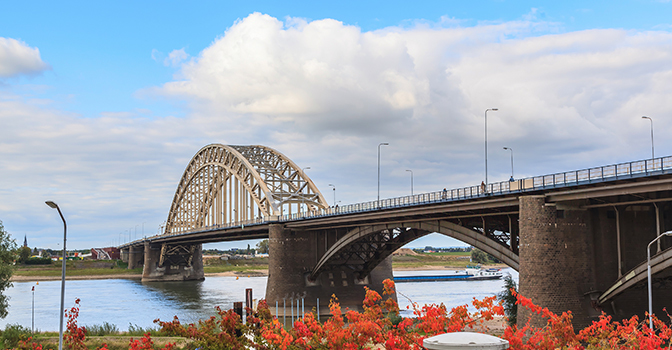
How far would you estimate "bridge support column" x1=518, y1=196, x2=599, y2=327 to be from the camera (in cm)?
3216

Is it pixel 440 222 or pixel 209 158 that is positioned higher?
pixel 209 158

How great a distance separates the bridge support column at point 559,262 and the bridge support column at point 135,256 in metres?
139

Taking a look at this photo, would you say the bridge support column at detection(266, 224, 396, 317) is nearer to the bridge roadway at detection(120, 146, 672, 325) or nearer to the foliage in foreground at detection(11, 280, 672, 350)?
the bridge roadway at detection(120, 146, 672, 325)

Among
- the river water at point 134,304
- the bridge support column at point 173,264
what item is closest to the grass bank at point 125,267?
the bridge support column at point 173,264

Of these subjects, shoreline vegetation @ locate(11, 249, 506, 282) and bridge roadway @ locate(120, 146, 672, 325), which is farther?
shoreline vegetation @ locate(11, 249, 506, 282)

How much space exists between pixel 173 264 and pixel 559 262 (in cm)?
11316

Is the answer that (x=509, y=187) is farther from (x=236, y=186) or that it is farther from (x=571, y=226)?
(x=236, y=186)

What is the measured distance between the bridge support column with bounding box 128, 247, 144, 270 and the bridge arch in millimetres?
104073

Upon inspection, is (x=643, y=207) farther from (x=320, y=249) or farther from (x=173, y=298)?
(x=173, y=298)

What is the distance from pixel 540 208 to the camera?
33.2m

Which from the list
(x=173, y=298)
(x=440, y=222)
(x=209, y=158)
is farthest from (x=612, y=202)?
(x=209, y=158)

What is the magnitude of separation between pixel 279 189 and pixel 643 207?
5687cm

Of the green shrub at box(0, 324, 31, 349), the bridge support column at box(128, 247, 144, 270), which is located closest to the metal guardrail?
the green shrub at box(0, 324, 31, 349)

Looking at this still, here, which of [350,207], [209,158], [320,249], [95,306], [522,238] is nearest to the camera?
[522,238]
